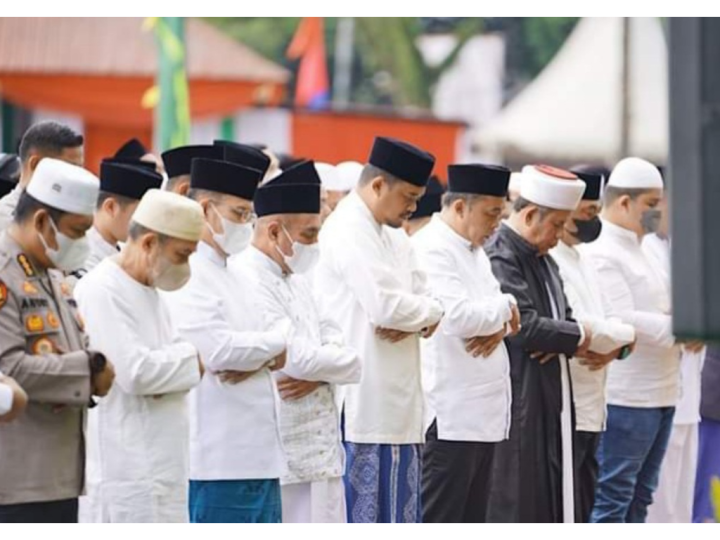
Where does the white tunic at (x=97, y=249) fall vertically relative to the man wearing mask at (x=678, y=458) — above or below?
above

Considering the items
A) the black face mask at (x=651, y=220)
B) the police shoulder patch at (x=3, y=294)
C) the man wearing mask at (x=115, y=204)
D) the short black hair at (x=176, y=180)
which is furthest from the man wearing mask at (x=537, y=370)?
the police shoulder patch at (x=3, y=294)

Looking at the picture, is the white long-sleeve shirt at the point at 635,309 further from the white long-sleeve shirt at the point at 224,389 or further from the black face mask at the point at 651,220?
the white long-sleeve shirt at the point at 224,389

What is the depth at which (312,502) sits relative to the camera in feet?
25.7

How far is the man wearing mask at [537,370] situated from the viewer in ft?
29.5

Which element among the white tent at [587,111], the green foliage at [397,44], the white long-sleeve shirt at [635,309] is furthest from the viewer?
the green foliage at [397,44]

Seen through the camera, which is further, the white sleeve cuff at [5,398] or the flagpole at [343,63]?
the flagpole at [343,63]

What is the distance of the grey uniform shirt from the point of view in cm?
611

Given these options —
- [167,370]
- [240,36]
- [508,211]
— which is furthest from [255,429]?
[240,36]

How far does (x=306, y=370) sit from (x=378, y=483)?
0.92 m

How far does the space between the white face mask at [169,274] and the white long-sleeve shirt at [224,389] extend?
515 mm

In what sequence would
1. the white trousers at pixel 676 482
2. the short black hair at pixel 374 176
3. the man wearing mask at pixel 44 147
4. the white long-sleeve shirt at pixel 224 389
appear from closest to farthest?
the white long-sleeve shirt at pixel 224 389 → the man wearing mask at pixel 44 147 → the short black hair at pixel 374 176 → the white trousers at pixel 676 482

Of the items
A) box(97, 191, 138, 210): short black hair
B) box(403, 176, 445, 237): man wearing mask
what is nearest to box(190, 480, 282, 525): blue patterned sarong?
box(97, 191, 138, 210): short black hair

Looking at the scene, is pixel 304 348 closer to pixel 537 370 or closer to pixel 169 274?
pixel 169 274

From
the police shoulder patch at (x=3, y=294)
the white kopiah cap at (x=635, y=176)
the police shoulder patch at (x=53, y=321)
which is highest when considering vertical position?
the white kopiah cap at (x=635, y=176)
